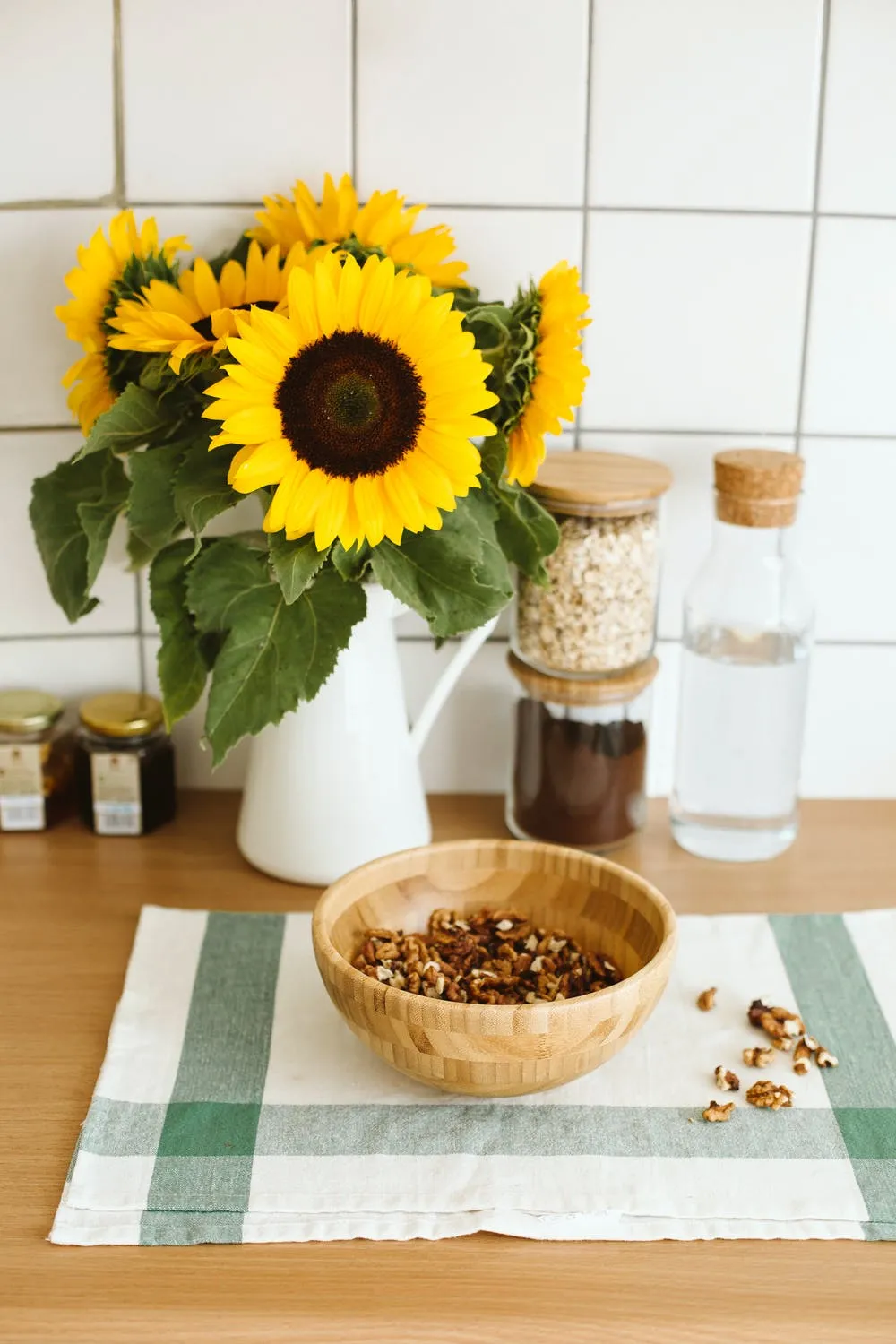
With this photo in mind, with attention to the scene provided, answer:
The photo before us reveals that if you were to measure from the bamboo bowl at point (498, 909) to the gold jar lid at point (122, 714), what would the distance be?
0.28 metres

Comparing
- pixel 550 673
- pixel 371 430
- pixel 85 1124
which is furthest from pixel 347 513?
pixel 85 1124

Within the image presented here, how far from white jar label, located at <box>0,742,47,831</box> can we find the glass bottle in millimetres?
502

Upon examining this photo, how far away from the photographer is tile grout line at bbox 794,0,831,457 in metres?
1.02

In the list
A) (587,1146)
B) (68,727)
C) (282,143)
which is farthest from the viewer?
(68,727)

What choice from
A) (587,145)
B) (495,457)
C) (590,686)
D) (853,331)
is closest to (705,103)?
(587,145)

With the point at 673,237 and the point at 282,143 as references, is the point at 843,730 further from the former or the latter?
the point at 282,143

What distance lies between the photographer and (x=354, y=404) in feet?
2.68

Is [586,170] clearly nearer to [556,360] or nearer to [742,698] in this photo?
[556,360]

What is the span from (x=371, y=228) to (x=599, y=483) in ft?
0.78

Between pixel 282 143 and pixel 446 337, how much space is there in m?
0.32

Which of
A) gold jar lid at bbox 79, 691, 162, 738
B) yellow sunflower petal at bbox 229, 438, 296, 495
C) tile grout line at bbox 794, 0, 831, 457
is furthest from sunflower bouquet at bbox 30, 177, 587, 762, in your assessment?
tile grout line at bbox 794, 0, 831, 457

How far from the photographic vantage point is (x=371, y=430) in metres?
0.82

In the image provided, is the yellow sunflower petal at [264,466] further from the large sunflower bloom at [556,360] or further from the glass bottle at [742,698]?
the glass bottle at [742,698]

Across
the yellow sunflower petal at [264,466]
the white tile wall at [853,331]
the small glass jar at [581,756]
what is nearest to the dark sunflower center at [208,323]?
the yellow sunflower petal at [264,466]
